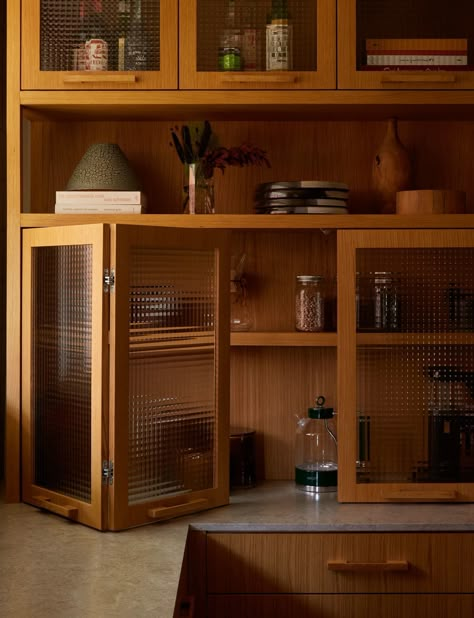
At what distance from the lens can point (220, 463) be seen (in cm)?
242

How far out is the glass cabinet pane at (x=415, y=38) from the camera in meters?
2.45

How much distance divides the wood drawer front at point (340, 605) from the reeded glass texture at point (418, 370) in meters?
0.32

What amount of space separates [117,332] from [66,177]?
2.65ft

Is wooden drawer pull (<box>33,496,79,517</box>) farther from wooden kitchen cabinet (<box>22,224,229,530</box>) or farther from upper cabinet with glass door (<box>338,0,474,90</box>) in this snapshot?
upper cabinet with glass door (<box>338,0,474,90</box>)

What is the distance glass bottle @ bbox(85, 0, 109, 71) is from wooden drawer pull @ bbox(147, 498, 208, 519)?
3.84 feet

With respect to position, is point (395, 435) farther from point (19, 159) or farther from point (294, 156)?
point (19, 159)

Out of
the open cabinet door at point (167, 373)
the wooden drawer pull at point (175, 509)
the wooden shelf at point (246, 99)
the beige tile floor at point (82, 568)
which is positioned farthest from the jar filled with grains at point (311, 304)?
the beige tile floor at point (82, 568)

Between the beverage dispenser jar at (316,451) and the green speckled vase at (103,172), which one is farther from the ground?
the green speckled vase at (103,172)

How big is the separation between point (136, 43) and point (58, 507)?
1235 mm

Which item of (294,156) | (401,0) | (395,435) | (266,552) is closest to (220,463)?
(266,552)

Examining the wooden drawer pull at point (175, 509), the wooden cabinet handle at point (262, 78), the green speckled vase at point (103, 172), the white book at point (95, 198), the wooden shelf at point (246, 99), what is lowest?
the wooden drawer pull at point (175, 509)

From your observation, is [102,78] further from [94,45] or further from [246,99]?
[246,99]

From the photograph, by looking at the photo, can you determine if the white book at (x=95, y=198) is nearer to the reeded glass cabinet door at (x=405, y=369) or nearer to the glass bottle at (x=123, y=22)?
the glass bottle at (x=123, y=22)

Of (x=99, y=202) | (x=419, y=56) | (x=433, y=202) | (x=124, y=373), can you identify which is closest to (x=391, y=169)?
(x=433, y=202)
